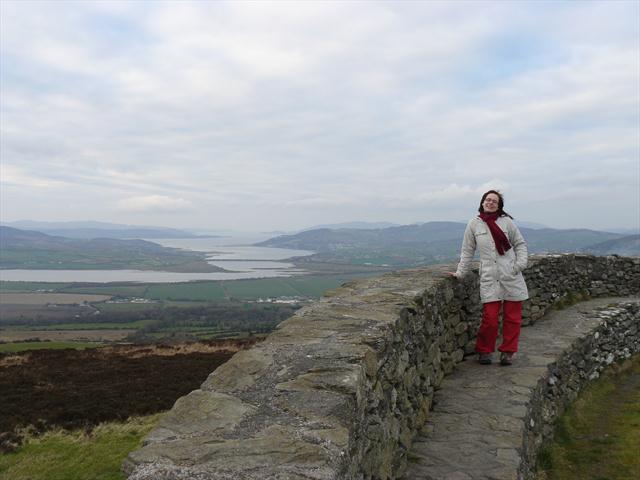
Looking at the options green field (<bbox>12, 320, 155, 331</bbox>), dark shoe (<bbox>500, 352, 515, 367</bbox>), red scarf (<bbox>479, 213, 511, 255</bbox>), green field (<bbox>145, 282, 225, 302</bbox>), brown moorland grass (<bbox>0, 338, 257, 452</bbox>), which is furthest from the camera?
green field (<bbox>145, 282, 225, 302</bbox>)

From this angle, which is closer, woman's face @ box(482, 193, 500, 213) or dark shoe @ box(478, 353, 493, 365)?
woman's face @ box(482, 193, 500, 213)

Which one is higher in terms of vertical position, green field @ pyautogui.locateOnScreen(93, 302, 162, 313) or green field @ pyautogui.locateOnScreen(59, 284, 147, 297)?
green field @ pyautogui.locateOnScreen(93, 302, 162, 313)

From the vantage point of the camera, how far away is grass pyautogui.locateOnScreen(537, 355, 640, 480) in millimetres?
6109

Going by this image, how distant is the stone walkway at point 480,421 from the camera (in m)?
4.60

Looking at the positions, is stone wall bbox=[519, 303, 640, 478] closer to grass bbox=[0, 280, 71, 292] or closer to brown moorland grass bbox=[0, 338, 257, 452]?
brown moorland grass bbox=[0, 338, 257, 452]

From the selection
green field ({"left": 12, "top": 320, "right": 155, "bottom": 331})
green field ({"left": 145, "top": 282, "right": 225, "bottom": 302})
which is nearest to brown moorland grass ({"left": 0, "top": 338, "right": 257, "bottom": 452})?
green field ({"left": 12, "top": 320, "right": 155, "bottom": 331})

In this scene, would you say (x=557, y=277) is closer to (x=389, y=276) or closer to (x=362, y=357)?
(x=389, y=276)

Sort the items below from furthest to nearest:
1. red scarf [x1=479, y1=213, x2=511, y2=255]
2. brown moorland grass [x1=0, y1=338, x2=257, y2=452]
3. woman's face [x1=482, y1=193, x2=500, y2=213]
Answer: brown moorland grass [x1=0, y1=338, x2=257, y2=452]
woman's face [x1=482, y1=193, x2=500, y2=213]
red scarf [x1=479, y1=213, x2=511, y2=255]

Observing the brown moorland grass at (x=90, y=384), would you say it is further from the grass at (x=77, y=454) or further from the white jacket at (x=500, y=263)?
the white jacket at (x=500, y=263)

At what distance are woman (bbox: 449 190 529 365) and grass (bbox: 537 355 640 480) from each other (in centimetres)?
187

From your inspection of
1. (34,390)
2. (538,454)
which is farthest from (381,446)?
(34,390)

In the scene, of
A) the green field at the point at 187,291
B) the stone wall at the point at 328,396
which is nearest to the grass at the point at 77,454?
the stone wall at the point at 328,396

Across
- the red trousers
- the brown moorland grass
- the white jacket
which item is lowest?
the brown moorland grass

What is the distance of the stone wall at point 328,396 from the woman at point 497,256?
57 cm
